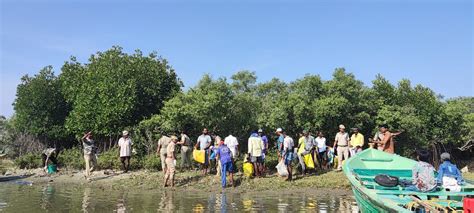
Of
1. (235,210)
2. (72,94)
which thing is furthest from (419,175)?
(72,94)

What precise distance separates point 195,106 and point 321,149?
5.22 m

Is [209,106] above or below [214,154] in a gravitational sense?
above

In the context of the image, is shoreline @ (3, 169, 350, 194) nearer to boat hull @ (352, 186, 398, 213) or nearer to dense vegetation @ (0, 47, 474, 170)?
dense vegetation @ (0, 47, 474, 170)

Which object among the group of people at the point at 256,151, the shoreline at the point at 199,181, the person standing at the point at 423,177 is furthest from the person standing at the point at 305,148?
the person standing at the point at 423,177

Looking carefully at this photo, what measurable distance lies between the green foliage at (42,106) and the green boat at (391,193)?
1808cm

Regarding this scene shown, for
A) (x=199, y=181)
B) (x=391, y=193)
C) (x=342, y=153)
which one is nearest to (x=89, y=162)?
(x=199, y=181)

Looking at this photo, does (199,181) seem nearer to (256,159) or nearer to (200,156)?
(200,156)

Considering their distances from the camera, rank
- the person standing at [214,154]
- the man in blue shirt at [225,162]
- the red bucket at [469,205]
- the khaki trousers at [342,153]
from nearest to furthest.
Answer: the red bucket at [469,205], the man in blue shirt at [225,162], the person standing at [214,154], the khaki trousers at [342,153]

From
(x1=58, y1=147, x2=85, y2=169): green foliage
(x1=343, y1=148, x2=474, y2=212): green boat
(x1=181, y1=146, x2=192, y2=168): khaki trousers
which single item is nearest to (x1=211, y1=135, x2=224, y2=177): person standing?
(x1=181, y1=146, x2=192, y2=168): khaki trousers

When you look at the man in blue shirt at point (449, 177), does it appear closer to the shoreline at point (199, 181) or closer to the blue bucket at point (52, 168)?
the shoreline at point (199, 181)

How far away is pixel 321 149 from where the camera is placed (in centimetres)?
1720

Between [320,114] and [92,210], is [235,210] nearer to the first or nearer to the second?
[92,210]

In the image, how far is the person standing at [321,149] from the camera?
1711cm

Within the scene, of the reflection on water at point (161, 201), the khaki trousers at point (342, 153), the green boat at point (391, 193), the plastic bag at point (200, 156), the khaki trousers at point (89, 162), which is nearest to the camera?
the green boat at point (391, 193)
